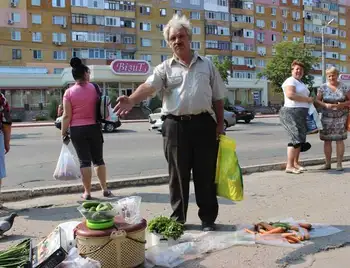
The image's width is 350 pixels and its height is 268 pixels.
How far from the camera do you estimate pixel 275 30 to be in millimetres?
78062

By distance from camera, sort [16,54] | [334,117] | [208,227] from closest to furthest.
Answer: [208,227] < [334,117] < [16,54]

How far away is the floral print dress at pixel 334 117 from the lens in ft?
24.9

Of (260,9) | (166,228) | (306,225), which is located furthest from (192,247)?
(260,9)

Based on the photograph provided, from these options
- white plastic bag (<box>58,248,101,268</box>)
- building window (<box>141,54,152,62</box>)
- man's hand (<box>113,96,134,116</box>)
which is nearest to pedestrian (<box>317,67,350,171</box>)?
man's hand (<box>113,96,134,116</box>)

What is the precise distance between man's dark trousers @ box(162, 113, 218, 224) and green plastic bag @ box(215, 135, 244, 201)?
63mm

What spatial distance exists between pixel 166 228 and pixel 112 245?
0.71 m

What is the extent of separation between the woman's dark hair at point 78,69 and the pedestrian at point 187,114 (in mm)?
1693

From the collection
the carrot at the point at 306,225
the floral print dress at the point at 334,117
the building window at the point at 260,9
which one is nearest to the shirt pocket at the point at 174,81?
the carrot at the point at 306,225

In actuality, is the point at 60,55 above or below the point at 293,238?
above

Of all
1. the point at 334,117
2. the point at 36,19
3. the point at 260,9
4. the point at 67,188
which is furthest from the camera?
the point at 260,9

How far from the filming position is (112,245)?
3.35 m

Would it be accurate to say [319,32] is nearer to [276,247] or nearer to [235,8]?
[235,8]

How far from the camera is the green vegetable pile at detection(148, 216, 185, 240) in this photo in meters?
3.89

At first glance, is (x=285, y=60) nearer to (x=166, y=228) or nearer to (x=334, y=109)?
(x=334, y=109)
